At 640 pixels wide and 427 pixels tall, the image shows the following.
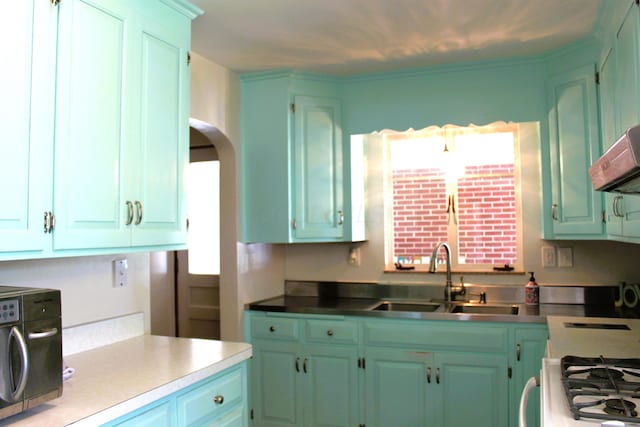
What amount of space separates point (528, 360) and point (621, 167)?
6.57 feet

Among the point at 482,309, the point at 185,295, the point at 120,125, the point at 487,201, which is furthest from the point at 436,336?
the point at 185,295

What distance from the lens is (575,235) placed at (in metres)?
3.00

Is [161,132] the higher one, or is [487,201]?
[161,132]

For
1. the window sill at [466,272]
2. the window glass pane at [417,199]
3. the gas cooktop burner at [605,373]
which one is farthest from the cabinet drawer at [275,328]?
the gas cooktop burner at [605,373]

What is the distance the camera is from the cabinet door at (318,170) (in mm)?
3416

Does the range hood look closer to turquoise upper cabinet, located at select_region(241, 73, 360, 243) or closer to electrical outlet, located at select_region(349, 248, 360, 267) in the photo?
turquoise upper cabinet, located at select_region(241, 73, 360, 243)

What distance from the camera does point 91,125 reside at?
1867 millimetres

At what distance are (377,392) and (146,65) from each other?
7.16 feet

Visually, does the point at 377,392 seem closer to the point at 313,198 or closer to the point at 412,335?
the point at 412,335

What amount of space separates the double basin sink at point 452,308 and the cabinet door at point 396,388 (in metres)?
0.30

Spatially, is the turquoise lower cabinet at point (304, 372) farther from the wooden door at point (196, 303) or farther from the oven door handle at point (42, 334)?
the oven door handle at point (42, 334)

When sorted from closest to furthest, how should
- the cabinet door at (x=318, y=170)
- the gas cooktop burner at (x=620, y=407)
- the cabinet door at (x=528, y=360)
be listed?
the gas cooktop burner at (x=620, y=407)
the cabinet door at (x=528, y=360)
the cabinet door at (x=318, y=170)

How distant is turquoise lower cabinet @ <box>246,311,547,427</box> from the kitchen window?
0.77 m

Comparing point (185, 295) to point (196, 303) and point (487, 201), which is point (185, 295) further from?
point (487, 201)
